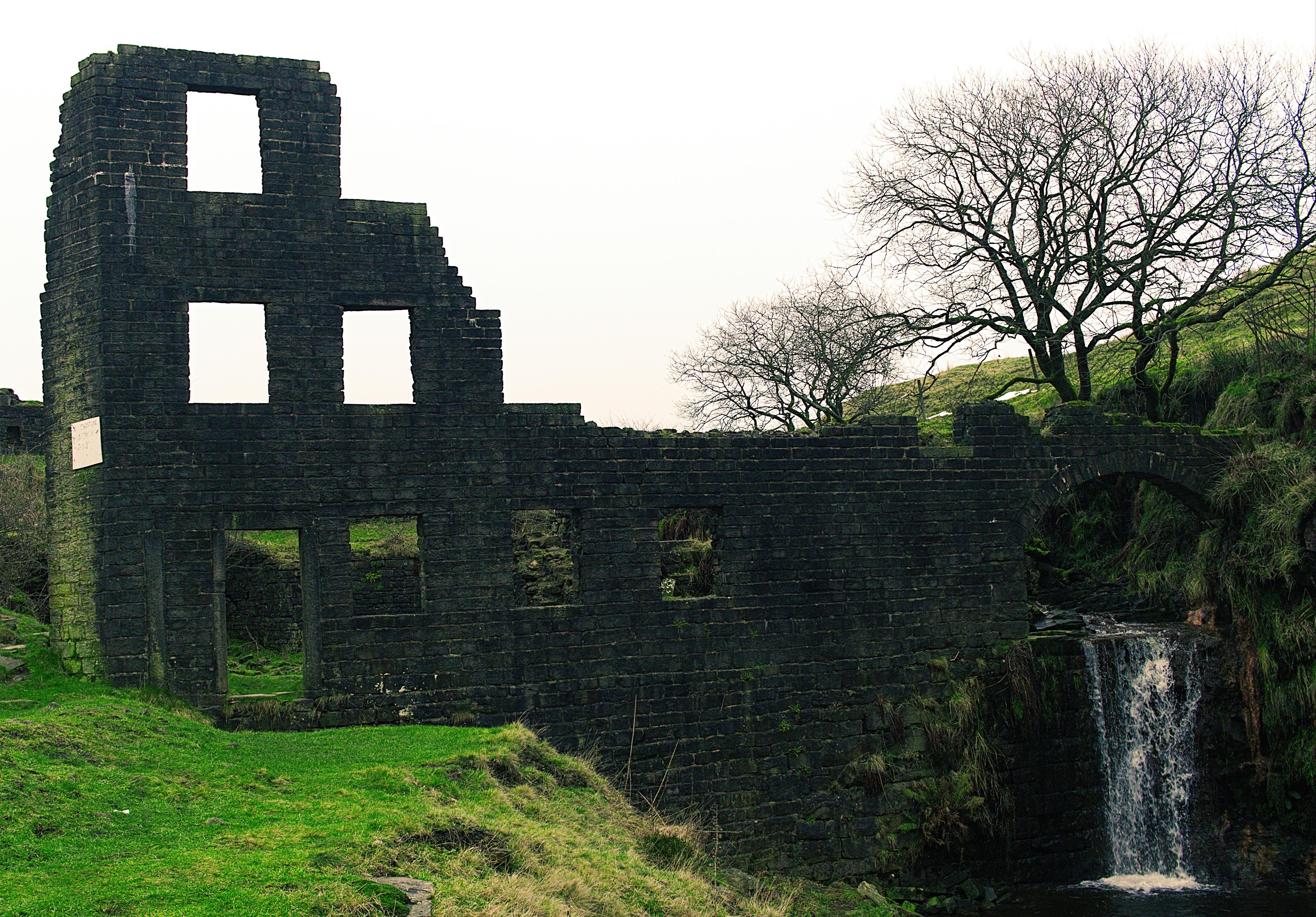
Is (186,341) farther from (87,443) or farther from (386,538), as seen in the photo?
(386,538)

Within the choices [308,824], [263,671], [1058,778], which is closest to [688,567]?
[1058,778]

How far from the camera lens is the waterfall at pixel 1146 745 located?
14727 mm

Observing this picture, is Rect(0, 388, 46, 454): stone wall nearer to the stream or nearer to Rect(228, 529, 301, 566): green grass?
Rect(228, 529, 301, 566): green grass

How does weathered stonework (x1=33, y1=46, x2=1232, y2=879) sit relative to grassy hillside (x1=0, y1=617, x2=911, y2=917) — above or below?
above

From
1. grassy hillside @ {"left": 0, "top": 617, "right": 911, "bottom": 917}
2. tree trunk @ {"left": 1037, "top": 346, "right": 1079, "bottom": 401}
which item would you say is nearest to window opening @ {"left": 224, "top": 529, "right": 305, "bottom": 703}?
grassy hillside @ {"left": 0, "top": 617, "right": 911, "bottom": 917}

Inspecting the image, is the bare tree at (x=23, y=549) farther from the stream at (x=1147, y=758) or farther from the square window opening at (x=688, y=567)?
the stream at (x=1147, y=758)

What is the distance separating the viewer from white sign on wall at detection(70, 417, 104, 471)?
1203 centimetres

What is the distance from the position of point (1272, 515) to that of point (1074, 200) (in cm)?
681

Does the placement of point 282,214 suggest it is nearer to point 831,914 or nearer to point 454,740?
point 454,740

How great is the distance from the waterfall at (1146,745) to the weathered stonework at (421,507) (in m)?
Answer: 2.46

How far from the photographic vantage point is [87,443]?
40.0 ft

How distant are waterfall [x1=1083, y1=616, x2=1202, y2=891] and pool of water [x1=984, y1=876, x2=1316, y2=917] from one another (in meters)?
0.39

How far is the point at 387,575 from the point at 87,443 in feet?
16.9

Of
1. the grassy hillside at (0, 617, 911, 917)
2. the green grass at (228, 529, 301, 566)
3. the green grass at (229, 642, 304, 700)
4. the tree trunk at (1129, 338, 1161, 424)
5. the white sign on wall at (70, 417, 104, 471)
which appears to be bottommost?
the grassy hillside at (0, 617, 911, 917)
